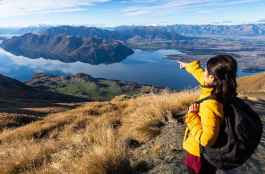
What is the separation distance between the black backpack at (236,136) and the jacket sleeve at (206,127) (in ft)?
0.34

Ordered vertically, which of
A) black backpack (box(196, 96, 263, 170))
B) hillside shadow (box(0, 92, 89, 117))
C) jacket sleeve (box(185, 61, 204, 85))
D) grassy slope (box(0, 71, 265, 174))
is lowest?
hillside shadow (box(0, 92, 89, 117))

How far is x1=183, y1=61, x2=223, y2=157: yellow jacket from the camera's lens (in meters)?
4.30

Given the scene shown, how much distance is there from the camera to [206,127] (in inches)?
171

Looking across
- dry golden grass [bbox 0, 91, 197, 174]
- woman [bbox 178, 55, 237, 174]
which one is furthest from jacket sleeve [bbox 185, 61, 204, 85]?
dry golden grass [bbox 0, 91, 197, 174]

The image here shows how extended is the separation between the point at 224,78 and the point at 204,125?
1.97 ft

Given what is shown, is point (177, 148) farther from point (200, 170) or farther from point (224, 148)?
point (224, 148)

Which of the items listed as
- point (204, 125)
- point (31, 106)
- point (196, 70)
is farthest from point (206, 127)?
point (31, 106)

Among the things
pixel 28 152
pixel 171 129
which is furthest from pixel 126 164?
pixel 171 129

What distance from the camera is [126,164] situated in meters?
6.88

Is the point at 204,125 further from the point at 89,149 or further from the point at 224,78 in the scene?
the point at 89,149

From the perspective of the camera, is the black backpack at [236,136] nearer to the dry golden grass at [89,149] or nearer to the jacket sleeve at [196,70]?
the jacket sleeve at [196,70]

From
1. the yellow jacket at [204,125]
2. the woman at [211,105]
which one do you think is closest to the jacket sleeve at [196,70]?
the yellow jacket at [204,125]

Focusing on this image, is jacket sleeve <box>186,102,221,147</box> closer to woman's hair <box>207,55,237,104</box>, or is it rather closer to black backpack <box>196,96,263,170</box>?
black backpack <box>196,96,263,170</box>

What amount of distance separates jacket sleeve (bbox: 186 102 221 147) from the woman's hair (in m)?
0.23
